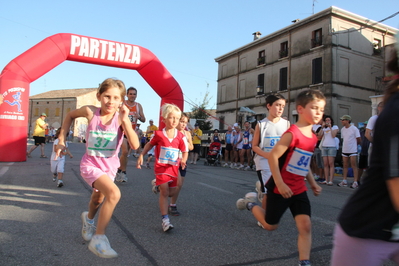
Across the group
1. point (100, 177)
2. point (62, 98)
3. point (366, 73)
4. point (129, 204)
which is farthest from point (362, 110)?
point (62, 98)

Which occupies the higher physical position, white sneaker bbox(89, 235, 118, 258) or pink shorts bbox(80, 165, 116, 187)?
pink shorts bbox(80, 165, 116, 187)

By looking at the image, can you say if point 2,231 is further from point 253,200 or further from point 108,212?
point 253,200

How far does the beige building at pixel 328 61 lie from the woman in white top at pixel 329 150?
41.9ft

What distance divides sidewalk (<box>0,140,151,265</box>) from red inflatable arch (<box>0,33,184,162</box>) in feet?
17.3

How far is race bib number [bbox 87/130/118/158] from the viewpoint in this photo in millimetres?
3309

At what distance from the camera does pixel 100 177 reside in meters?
3.14

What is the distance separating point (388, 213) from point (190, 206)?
4165mm

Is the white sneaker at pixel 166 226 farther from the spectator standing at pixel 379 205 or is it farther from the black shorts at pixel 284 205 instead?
the spectator standing at pixel 379 205

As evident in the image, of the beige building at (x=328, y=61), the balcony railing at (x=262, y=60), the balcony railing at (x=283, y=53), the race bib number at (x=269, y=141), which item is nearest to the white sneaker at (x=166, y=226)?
the race bib number at (x=269, y=141)

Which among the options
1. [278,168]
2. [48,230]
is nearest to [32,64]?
[48,230]

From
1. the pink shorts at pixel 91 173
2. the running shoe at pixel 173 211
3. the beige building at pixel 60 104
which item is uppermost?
the beige building at pixel 60 104

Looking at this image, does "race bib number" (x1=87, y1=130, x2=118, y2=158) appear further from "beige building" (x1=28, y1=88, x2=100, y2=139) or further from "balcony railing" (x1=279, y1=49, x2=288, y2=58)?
"beige building" (x1=28, y1=88, x2=100, y2=139)

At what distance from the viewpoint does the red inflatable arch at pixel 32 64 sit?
10.9 metres

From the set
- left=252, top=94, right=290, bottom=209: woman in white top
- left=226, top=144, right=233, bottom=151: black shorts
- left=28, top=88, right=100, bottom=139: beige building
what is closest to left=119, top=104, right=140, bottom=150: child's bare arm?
left=252, top=94, right=290, bottom=209: woman in white top
